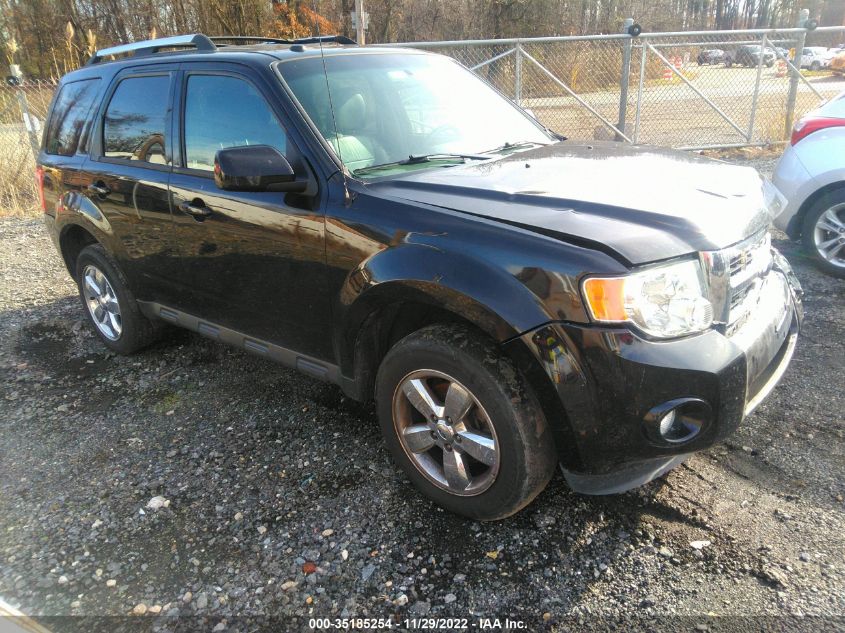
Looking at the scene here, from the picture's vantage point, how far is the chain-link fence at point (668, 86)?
32.7ft

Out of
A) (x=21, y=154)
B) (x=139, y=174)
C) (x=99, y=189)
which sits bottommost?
(x=21, y=154)

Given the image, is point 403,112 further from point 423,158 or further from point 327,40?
point 327,40

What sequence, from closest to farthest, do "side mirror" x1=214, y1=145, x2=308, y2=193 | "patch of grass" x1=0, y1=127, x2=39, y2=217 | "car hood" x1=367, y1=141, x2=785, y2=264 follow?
"car hood" x1=367, y1=141, x2=785, y2=264 → "side mirror" x1=214, y1=145, x2=308, y2=193 → "patch of grass" x1=0, y1=127, x2=39, y2=217

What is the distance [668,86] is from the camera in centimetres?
1017

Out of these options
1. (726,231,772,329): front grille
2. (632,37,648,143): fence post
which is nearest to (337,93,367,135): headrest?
(726,231,772,329): front grille

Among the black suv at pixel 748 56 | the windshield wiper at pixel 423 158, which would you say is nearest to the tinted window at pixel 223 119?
the windshield wiper at pixel 423 158

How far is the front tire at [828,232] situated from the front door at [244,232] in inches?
168

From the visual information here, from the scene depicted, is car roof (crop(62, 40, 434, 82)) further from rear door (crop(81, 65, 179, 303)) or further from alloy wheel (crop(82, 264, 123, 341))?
alloy wheel (crop(82, 264, 123, 341))

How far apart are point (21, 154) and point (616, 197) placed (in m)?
10.5

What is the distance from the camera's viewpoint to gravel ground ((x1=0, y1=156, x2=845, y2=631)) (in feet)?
7.23

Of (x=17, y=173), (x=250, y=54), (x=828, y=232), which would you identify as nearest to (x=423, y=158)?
(x=250, y=54)

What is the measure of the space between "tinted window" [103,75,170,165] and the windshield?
969mm

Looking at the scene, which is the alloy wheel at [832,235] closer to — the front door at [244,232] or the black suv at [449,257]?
the black suv at [449,257]

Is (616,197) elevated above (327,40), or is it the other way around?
(327,40)
